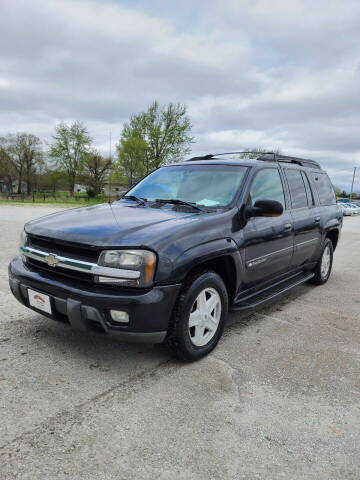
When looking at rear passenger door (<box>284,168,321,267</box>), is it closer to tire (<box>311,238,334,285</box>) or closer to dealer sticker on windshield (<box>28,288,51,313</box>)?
tire (<box>311,238,334,285</box>)

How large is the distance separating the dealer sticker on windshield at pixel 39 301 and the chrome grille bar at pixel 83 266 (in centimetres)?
26

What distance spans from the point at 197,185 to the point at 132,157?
29.9m

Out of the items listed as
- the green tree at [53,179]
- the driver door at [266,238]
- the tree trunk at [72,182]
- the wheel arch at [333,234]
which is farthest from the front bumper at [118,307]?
the green tree at [53,179]

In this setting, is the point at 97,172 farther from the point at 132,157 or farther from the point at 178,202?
the point at 178,202

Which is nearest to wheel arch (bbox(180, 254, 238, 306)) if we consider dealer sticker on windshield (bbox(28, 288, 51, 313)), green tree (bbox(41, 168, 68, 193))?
dealer sticker on windshield (bbox(28, 288, 51, 313))

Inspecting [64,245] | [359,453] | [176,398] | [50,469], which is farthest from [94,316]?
[359,453]

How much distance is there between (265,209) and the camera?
3371 millimetres

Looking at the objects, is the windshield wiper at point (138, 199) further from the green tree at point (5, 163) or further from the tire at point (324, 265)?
the green tree at point (5, 163)

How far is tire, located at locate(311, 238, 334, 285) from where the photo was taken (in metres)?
5.54

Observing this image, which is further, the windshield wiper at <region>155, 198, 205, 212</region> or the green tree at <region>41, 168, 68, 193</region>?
the green tree at <region>41, 168, 68, 193</region>

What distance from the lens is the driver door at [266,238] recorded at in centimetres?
355

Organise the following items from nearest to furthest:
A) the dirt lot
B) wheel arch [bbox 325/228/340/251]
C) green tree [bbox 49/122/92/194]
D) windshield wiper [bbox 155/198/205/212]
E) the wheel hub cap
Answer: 1. the dirt lot
2. the wheel hub cap
3. windshield wiper [bbox 155/198/205/212]
4. wheel arch [bbox 325/228/340/251]
5. green tree [bbox 49/122/92/194]

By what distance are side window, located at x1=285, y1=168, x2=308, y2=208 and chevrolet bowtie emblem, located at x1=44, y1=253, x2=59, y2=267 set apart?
289 centimetres

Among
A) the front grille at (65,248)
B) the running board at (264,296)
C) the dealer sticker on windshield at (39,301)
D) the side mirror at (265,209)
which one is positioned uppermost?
the side mirror at (265,209)
